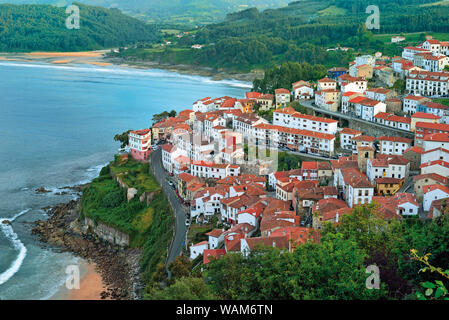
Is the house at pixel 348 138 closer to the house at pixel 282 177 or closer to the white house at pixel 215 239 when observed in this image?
the house at pixel 282 177

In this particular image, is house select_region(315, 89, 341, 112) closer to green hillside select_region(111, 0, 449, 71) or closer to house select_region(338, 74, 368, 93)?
house select_region(338, 74, 368, 93)

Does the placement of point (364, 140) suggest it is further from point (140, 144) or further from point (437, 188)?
point (140, 144)

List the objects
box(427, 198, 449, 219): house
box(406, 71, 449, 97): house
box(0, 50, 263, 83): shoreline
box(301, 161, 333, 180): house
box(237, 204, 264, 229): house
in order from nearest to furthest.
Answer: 1. box(427, 198, 449, 219): house
2. box(237, 204, 264, 229): house
3. box(301, 161, 333, 180): house
4. box(406, 71, 449, 97): house
5. box(0, 50, 263, 83): shoreline

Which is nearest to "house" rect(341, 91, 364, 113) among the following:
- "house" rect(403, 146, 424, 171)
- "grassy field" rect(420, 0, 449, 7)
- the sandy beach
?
"house" rect(403, 146, 424, 171)

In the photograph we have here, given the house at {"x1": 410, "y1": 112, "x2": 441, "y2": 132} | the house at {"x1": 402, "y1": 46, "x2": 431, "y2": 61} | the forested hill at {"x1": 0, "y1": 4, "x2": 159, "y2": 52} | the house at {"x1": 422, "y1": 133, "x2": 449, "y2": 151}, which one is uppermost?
the forested hill at {"x1": 0, "y1": 4, "x2": 159, "y2": 52}

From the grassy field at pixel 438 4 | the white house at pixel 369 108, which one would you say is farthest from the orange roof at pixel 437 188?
the grassy field at pixel 438 4

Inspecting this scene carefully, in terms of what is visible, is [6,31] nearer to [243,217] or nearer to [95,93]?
[95,93]
